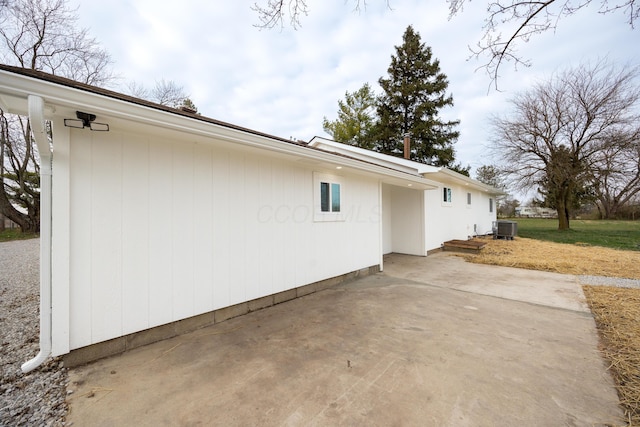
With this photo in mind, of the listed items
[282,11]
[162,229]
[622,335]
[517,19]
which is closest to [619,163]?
[622,335]

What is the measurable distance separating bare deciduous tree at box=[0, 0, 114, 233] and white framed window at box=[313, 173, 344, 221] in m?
15.1

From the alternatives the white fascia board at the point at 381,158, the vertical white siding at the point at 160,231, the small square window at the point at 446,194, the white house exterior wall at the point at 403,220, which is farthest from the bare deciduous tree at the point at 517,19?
the small square window at the point at 446,194

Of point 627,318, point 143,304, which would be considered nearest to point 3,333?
point 143,304

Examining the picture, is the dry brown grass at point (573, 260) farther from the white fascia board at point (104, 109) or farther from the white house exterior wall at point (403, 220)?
the white fascia board at point (104, 109)

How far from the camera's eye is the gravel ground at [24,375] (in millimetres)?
1816

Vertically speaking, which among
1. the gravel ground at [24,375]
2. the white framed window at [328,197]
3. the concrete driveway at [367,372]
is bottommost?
the concrete driveway at [367,372]

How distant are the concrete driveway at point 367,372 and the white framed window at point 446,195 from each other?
6.05 metres

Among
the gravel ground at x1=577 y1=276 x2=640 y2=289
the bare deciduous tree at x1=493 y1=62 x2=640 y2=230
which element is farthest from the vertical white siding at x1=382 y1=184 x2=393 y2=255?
the bare deciduous tree at x1=493 y1=62 x2=640 y2=230

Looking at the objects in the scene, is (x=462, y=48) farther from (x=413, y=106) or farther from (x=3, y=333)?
(x=413, y=106)

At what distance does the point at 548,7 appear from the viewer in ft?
9.49

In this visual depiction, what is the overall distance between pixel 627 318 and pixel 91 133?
22.5 ft

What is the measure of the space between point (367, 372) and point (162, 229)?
2.68 meters

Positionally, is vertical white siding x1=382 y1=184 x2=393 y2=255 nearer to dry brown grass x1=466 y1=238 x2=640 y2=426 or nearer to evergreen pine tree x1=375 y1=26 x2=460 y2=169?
dry brown grass x1=466 y1=238 x2=640 y2=426

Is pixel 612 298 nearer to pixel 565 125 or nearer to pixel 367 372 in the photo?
pixel 367 372
